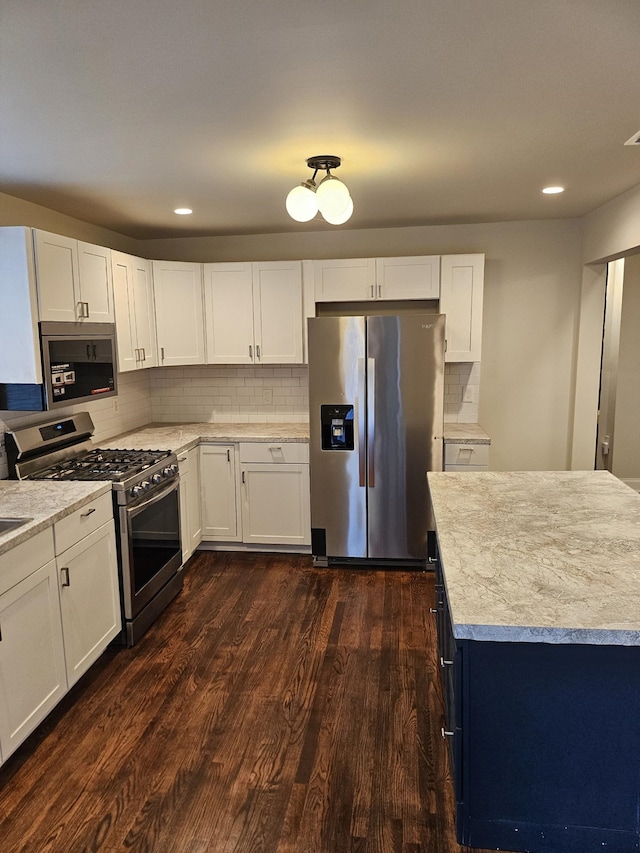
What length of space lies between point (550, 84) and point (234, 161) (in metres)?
1.37

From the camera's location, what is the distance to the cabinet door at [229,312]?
4465 mm

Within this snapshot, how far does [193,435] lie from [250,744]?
2356 millimetres

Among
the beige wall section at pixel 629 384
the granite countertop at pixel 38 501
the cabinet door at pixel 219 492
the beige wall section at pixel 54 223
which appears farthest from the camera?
the beige wall section at pixel 629 384

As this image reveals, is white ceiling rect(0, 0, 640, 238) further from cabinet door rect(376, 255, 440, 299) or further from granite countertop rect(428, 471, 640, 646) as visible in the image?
granite countertop rect(428, 471, 640, 646)

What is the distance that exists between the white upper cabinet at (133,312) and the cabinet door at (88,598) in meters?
1.45

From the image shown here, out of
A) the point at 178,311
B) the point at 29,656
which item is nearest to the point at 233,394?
the point at 178,311

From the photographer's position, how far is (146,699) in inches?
106

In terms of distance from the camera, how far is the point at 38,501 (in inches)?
104

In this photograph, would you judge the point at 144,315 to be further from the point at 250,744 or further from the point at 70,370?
the point at 250,744

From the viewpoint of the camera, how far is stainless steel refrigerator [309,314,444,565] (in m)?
3.91

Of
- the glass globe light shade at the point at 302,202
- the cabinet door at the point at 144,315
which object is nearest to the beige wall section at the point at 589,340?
the glass globe light shade at the point at 302,202

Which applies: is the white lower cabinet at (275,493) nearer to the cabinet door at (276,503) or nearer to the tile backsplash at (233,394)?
the cabinet door at (276,503)

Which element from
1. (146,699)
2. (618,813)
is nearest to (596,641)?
(618,813)

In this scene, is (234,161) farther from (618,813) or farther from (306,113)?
(618,813)
